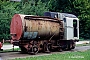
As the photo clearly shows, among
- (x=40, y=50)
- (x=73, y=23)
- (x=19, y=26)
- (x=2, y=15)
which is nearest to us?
(x=19, y=26)

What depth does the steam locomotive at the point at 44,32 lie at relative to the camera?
18016 millimetres

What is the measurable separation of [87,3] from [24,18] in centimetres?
2373

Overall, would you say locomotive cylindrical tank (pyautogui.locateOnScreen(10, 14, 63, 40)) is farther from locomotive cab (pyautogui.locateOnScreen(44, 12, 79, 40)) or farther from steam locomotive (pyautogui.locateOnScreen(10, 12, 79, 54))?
locomotive cab (pyautogui.locateOnScreen(44, 12, 79, 40))

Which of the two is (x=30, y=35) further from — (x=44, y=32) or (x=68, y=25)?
(x=68, y=25)

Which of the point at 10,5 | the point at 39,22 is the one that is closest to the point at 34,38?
the point at 39,22

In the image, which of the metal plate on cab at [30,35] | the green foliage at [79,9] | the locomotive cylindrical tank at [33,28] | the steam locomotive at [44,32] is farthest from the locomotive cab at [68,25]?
the green foliage at [79,9]

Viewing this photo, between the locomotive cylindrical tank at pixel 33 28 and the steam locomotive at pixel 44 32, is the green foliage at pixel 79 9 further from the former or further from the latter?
the locomotive cylindrical tank at pixel 33 28

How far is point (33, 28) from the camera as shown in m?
18.3

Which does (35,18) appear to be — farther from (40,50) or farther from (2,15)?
(2,15)

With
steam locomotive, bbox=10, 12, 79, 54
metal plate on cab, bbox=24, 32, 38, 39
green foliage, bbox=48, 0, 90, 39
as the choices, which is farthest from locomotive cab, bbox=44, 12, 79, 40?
green foliage, bbox=48, 0, 90, 39

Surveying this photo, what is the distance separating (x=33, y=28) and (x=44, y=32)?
48.8 inches

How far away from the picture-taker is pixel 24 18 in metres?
18.0

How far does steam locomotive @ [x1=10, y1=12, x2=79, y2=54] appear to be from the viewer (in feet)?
59.1

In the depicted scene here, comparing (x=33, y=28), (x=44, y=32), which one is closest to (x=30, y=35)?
(x=33, y=28)
